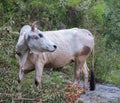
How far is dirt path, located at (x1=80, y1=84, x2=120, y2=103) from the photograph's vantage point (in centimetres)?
908

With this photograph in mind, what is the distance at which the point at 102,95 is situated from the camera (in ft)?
31.8

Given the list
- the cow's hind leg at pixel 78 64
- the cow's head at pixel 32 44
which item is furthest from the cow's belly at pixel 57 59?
the cow's head at pixel 32 44

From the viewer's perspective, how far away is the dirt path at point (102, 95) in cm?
908

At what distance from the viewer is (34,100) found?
4875 millimetres

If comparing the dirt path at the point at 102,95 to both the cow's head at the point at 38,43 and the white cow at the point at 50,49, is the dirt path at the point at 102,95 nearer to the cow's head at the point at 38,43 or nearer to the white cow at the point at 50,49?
the white cow at the point at 50,49

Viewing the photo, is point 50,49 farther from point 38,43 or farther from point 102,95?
point 102,95

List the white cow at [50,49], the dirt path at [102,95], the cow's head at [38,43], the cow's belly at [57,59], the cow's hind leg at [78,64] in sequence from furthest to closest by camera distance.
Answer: the cow's hind leg at [78,64], the dirt path at [102,95], the cow's belly at [57,59], the white cow at [50,49], the cow's head at [38,43]

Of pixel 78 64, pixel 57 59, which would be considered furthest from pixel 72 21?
pixel 57 59

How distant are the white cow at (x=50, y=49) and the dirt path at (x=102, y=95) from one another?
0.30 m

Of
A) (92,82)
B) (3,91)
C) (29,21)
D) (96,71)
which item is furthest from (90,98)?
(3,91)

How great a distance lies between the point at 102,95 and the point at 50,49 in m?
2.75

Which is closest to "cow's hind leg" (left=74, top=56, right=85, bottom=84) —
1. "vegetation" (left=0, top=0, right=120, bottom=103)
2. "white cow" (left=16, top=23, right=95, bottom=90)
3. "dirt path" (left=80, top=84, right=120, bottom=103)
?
"white cow" (left=16, top=23, right=95, bottom=90)

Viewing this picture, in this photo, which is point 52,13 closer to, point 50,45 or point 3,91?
point 50,45

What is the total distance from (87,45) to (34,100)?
4789 mm
